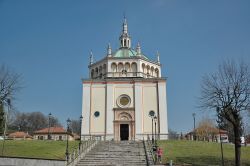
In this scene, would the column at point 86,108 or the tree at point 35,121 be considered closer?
the column at point 86,108

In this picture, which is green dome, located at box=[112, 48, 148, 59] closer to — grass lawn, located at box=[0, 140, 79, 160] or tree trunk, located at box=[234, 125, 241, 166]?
grass lawn, located at box=[0, 140, 79, 160]

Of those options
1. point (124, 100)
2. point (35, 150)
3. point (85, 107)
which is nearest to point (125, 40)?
point (124, 100)

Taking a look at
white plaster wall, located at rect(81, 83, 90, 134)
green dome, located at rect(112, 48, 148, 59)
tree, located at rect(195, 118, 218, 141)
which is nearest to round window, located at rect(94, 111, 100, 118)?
white plaster wall, located at rect(81, 83, 90, 134)

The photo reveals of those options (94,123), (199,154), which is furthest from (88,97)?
(199,154)

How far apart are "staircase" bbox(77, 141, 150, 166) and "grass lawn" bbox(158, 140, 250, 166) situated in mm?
2698

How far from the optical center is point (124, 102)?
5322 cm

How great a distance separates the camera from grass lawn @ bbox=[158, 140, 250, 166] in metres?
31.5

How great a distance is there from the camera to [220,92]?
32.1 metres

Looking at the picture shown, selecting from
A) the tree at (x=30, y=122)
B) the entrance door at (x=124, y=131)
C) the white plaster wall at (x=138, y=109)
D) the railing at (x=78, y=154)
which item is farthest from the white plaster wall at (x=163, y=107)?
the tree at (x=30, y=122)

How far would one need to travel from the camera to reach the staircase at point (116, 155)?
101 feet

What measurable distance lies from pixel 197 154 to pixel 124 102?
19871mm

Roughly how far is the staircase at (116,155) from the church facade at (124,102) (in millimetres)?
9835

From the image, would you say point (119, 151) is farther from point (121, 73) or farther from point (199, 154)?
point (121, 73)

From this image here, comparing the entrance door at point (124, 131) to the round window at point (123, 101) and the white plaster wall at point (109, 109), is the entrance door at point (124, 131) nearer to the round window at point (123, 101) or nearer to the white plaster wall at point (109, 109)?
the white plaster wall at point (109, 109)
